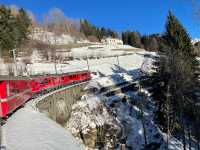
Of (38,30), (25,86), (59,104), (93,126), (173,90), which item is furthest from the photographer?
(38,30)

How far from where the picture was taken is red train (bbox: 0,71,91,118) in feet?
65.1

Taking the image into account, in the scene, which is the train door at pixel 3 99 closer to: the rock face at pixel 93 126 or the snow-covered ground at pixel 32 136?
the snow-covered ground at pixel 32 136

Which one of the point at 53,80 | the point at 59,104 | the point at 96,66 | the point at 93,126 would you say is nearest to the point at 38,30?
the point at 96,66

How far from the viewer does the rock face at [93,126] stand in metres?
35.7

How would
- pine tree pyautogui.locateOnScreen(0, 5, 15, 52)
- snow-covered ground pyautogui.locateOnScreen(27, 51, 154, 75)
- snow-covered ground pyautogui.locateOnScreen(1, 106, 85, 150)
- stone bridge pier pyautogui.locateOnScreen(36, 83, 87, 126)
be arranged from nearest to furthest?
snow-covered ground pyautogui.locateOnScreen(1, 106, 85, 150), stone bridge pier pyautogui.locateOnScreen(36, 83, 87, 126), pine tree pyautogui.locateOnScreen(0, 5, 15, 52), snow-covered ground pyautogui.locateOnScreen(27, 51, 154, 75)

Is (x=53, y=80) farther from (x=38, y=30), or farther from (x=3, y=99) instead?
(x=38, y=30)

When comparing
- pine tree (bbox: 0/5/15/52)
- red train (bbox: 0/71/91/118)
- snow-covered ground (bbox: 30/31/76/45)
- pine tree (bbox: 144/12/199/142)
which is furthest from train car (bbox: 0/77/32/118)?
snow-covered ground (bbox: 30/31/76/45)

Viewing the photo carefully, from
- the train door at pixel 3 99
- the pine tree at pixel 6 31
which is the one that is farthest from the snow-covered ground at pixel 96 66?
the train door at pixel 3 99

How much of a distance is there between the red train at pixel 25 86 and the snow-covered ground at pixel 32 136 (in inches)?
43.4

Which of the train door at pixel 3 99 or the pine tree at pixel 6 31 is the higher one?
the pine tree at pixel 6 31

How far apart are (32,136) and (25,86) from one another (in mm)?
13245

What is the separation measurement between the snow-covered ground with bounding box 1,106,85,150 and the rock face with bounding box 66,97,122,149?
45.5ft

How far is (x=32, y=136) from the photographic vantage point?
55.7ft

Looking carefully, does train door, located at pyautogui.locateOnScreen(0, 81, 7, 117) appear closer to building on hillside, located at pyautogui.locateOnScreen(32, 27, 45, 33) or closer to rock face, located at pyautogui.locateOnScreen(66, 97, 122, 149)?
rock face, located at pyautogui.locateOnScreen(66, 97, 122, 149)
